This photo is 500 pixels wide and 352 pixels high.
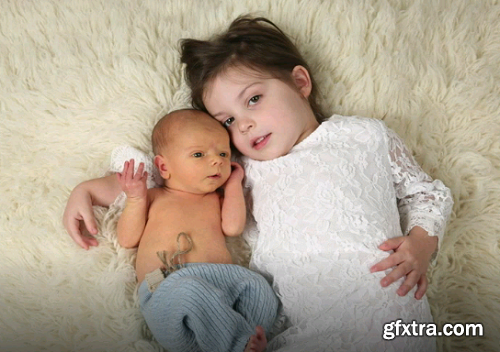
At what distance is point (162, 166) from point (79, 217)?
283 mm

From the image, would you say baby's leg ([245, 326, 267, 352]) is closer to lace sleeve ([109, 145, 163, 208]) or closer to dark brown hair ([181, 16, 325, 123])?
lace sleeve ([109, 145, 163, 208])

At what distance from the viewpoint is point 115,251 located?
5.27 feet

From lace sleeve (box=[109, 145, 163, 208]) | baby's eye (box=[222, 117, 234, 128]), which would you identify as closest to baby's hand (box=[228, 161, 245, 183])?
baby's eye (box=[222, 117, 234, 128])

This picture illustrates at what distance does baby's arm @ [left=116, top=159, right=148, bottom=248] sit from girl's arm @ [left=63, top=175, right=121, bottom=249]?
8 centimetres

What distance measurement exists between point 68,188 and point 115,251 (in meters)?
0.26

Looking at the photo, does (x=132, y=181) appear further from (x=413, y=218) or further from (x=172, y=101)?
(x=413, y=218)

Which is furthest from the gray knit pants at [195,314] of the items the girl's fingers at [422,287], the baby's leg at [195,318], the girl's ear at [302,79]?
the girl's ear at [302,79]

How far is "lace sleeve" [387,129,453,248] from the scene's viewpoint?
5.32 feet

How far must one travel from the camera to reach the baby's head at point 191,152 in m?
1.62

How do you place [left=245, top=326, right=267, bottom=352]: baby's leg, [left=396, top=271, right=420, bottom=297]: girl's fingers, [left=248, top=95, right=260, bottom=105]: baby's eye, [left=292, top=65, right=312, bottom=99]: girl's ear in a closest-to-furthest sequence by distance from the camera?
[left=245, top=326, right=267, bottom=352]: baby's leg
[left=396, top=271, right=420, bottom=297]: girl's fingers
[left=248, top=95, right=260, bottom=105]: baby's eye
[left=292, top=65, right=312, bottom=99]: girl's ear

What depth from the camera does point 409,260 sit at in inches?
59.6

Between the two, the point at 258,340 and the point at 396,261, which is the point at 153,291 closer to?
the point at 258,340

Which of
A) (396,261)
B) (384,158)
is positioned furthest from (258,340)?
(384,158)

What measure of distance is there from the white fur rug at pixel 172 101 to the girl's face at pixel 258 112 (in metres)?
0.17
